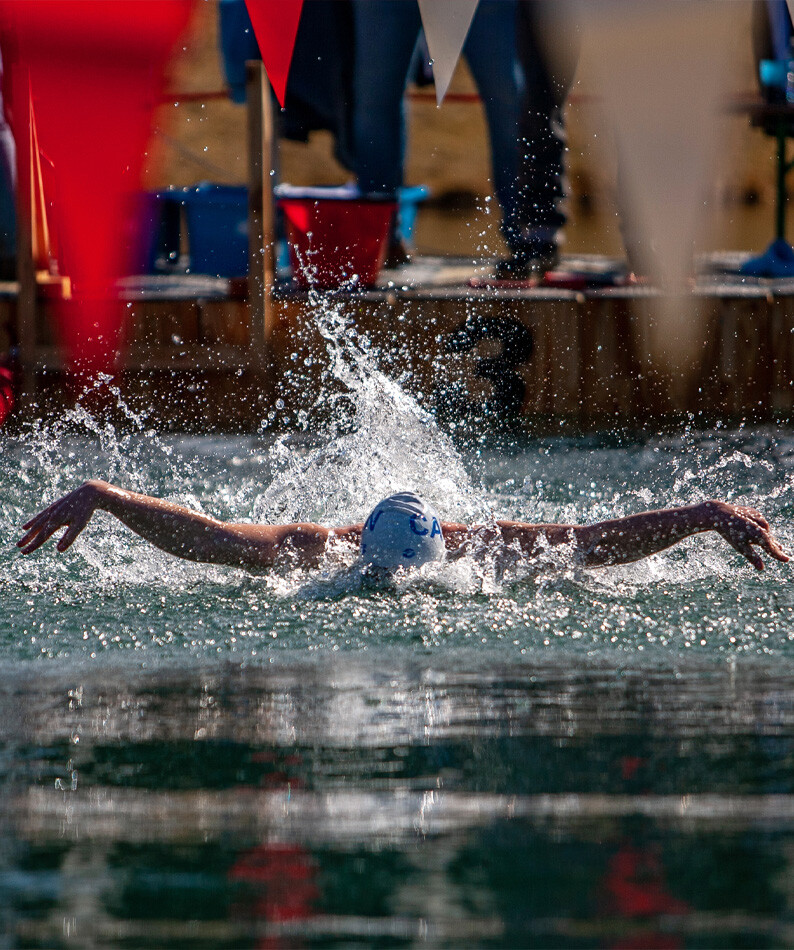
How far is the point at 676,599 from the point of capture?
4.46 meters

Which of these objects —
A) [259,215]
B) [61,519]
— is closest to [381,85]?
[259,215]

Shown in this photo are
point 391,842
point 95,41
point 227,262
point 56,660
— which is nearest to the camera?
point 391,842

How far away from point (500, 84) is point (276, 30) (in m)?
2.10

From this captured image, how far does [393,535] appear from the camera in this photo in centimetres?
458

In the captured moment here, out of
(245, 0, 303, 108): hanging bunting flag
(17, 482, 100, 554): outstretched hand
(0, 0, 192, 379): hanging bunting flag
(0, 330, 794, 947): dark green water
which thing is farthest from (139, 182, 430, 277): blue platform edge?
(17, 482, 100, 554): outstretched hand

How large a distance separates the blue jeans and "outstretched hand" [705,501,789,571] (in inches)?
148

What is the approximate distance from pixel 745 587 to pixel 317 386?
3.81 m

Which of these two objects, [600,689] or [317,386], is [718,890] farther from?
[317,386]

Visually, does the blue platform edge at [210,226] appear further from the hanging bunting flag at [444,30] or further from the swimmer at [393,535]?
the swimmer at [393,535]

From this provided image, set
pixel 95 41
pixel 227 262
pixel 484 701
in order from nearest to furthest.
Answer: pixel 484 701 → pixel 95 41 → pixel 227 262

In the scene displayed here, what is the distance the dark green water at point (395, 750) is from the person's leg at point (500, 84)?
2.48 m

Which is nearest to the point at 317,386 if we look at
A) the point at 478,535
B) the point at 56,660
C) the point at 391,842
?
the point at 478,535

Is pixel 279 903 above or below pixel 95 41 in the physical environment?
below

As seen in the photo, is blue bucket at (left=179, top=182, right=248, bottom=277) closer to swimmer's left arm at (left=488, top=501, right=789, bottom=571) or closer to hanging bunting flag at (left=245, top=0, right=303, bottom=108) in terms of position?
hanging bunting flag at (left=245, top=0, right=303, bottom=108)
